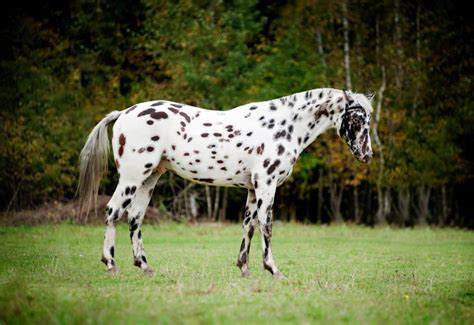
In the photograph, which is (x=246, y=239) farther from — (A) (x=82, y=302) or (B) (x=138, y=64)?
(B) (x=138, y=64)

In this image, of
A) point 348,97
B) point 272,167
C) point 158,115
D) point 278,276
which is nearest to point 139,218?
point 158,115

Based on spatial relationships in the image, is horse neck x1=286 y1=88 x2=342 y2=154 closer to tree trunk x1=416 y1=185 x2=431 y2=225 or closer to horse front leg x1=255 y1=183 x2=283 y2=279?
horse front leg x1=255 y1=183 x2=283 y2=279

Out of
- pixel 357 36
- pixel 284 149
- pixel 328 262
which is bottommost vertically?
pixel 328 262

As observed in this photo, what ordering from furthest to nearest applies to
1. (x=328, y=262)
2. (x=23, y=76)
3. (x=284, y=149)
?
(x=23, y=76), (x=328, y=262), (x=284, y=149)

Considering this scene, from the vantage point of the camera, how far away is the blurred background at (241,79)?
2191 centimetres

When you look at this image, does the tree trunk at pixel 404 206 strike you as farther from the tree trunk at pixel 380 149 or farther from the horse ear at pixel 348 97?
the horse ear at pixel 348 97

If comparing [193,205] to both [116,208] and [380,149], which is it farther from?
[116,208]

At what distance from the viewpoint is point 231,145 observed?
9.05 meters

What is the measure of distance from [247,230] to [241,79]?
1518 centimetres

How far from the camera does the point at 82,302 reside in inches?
243

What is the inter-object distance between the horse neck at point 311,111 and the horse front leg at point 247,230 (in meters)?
1.00

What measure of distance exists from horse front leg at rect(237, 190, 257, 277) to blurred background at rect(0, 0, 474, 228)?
1192 centimetres

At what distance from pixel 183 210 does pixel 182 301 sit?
1674 centimetres

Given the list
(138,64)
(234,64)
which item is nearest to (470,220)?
(234,64)
